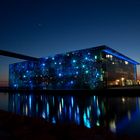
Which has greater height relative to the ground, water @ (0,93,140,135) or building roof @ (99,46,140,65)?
building roof @ (99,46,140,65)

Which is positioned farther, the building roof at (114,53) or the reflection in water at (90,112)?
the building roof at (114,53)

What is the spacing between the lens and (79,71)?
7838cm

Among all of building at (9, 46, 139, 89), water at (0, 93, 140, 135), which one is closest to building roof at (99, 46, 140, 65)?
building at (9, 46, 139, 89)

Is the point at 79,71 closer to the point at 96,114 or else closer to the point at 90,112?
the point at 90,112

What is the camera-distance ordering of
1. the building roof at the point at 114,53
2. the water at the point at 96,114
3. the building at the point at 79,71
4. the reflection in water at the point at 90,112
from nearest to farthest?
the water at the point at 96,114, the reflection in water at the point at 90,112, the building roof at the point at 114,53, the building at the point at 79,71

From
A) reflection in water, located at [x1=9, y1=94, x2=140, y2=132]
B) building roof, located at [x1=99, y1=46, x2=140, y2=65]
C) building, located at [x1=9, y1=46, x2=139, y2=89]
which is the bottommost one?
reflection in water, located at [x1=9, y1=94, x2=140, y2=132]

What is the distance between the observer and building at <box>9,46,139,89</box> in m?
70.9

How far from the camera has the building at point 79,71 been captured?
7094 centimetres

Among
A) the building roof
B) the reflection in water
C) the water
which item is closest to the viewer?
the water

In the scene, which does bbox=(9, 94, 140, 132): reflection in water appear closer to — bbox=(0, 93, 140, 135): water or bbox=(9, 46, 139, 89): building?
bbox=(0, 93, 140, 135): water

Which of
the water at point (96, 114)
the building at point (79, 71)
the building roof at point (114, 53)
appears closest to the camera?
the water at point (96, 114)

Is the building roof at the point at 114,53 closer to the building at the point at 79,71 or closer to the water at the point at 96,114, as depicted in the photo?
the building at the point at 79,71

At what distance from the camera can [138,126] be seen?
14844 millimetres

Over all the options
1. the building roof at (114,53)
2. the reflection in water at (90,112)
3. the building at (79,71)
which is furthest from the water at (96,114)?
the building roof at (114,53)
